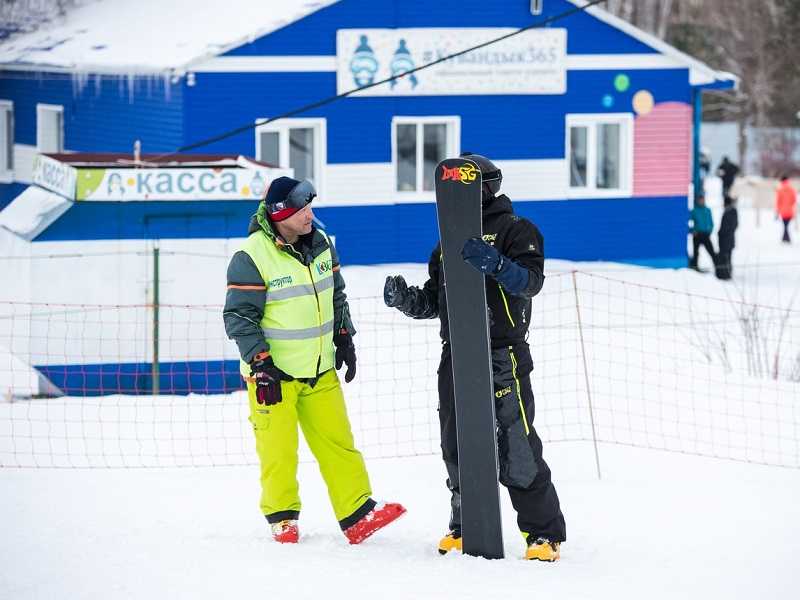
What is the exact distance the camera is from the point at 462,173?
5605mm

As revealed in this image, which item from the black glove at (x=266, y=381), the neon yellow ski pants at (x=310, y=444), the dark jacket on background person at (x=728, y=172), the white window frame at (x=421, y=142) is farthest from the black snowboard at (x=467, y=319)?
the dark jacket on background person at (x=728, y=172)

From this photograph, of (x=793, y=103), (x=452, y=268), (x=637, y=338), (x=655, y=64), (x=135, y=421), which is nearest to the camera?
(x=452, y=268)

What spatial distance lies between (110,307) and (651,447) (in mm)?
4113

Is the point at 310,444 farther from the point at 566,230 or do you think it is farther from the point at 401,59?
the point at 566,230

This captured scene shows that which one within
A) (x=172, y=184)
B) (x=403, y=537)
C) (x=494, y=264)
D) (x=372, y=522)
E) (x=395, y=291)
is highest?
(x=172, y=184)

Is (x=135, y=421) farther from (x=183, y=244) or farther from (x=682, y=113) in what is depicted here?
(x=682, y=113)

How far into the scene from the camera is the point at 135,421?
9.18 metres

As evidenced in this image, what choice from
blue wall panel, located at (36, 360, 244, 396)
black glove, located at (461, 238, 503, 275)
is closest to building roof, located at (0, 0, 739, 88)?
blue wall panel, located at (36, 360, 244, 396)

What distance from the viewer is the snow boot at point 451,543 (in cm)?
595

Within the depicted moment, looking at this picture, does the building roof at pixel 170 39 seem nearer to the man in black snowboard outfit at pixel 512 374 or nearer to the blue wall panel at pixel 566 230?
the blue wall panel at pixel 566 230

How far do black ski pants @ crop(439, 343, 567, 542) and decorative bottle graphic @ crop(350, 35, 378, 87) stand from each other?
12698mm

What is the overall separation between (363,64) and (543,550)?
13105 millimetres

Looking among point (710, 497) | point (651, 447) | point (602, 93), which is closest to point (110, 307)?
point (651, 447)

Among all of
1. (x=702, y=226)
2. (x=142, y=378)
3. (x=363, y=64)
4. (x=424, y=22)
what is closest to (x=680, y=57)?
(x=702, y=226)
